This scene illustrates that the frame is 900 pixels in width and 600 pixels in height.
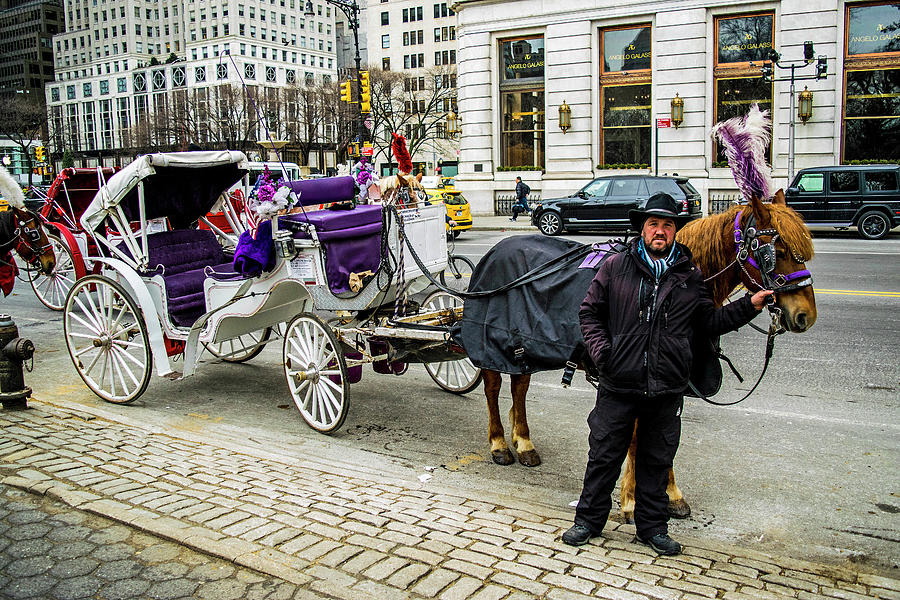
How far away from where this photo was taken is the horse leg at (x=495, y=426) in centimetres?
588

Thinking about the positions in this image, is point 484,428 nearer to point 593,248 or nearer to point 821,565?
point 593,248

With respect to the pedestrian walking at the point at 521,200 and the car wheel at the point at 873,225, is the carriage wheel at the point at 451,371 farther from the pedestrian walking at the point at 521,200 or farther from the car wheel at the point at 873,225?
the pedestrian walking at the point at 521,200

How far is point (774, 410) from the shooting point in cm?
697

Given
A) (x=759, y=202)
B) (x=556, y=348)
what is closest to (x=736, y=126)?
(x=759, y=202)

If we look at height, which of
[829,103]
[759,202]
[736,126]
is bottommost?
Answer: [759,202]

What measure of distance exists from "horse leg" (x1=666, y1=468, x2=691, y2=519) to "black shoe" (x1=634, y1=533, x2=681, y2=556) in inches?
22.5

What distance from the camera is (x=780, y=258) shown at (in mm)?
Result: 4363

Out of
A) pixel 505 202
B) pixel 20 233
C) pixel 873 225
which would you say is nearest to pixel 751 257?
pixel 20 233

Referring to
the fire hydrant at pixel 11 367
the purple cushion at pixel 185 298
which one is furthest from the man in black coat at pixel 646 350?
the fire hydrant at pixel 11 367

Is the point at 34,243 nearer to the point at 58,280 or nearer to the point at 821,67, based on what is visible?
the point at 58,280

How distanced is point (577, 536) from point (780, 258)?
1.92 m

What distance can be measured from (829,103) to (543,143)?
1163cm

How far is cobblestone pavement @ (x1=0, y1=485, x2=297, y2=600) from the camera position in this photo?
3.98m

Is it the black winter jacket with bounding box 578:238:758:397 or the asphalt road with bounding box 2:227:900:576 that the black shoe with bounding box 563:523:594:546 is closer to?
the asphalt road with bounding box 2:227:900:576
